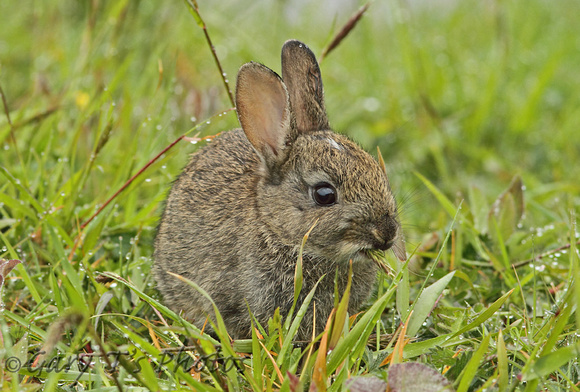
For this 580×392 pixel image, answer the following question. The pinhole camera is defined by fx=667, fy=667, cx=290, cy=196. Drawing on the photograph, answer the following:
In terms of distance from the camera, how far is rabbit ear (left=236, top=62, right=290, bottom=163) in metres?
3.35

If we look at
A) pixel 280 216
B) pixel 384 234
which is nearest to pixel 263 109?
pixel 280 216

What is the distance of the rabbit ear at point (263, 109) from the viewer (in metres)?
3.35

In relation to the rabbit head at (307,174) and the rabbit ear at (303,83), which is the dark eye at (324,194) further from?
the rabbit ear at (303,83)

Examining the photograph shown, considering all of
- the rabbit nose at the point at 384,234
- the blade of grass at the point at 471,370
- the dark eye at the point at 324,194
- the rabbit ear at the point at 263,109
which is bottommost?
the blade of grass at the point at 471,370

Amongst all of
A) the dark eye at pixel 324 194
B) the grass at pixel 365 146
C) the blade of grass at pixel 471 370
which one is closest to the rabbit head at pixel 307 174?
the dark eye at pixel 324 194

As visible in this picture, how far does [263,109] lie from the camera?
3.45 metres

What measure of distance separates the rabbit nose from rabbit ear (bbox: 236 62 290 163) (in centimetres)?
68

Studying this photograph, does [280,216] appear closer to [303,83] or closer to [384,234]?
[384,234]

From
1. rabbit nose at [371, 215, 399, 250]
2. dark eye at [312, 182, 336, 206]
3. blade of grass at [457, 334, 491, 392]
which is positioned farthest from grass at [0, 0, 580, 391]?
dark eye at [312, 182, 336, 206]

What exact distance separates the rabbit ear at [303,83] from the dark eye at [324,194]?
46cm

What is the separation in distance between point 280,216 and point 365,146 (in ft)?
8.08

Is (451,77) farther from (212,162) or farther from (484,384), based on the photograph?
(484,384)

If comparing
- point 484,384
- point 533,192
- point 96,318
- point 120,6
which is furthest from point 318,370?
point 120,6

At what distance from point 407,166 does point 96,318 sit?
3264 millimetres
